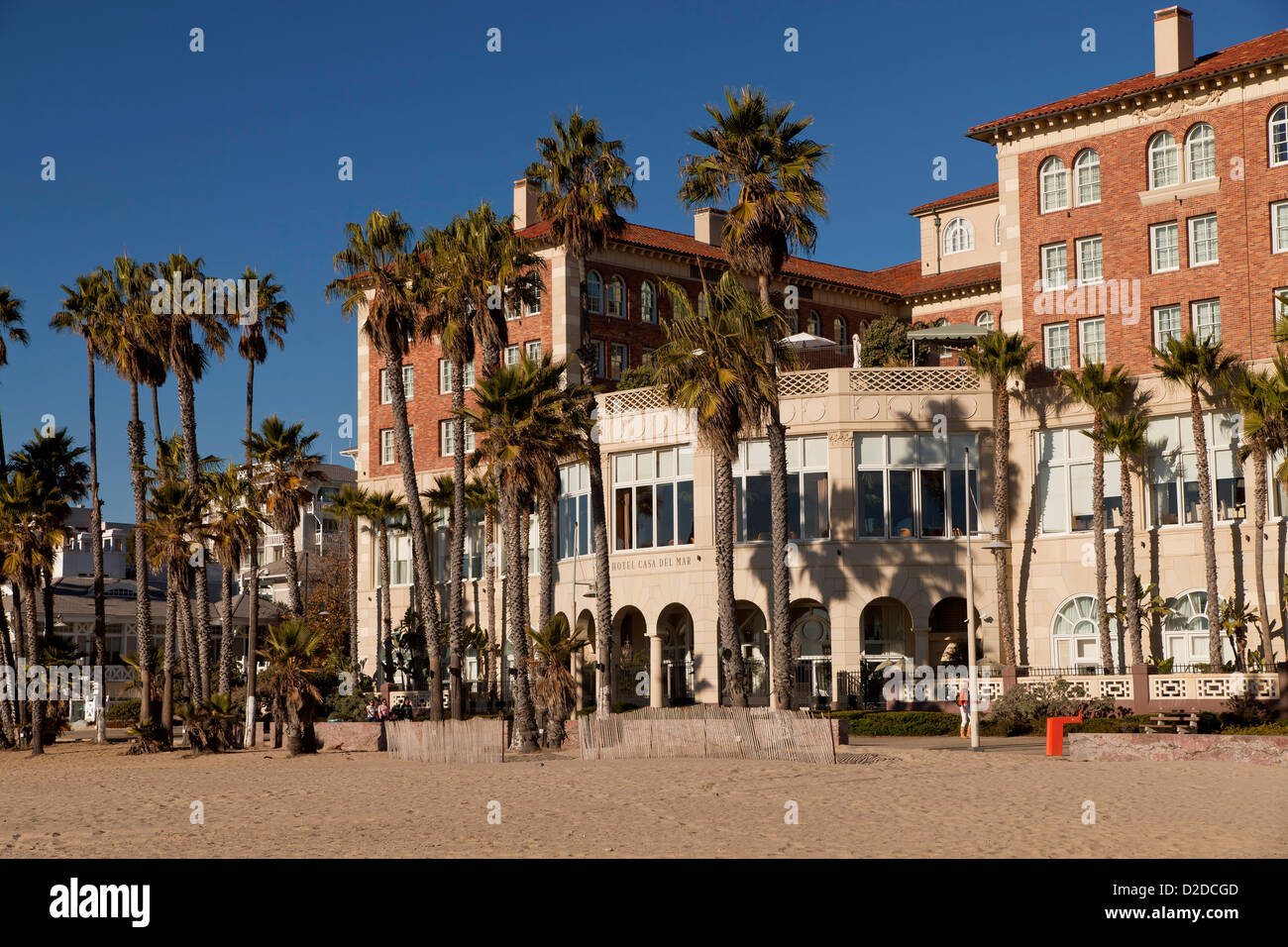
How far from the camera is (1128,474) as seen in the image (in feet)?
153

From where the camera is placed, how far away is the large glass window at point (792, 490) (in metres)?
49.8

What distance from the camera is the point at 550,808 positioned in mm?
24531

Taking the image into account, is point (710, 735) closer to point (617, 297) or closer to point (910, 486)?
point (910, 486)

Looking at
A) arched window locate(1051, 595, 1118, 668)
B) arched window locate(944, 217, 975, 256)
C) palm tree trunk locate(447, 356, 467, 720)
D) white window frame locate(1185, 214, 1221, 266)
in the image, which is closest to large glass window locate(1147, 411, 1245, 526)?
arched window locate(1051, 595, 1118, 668)

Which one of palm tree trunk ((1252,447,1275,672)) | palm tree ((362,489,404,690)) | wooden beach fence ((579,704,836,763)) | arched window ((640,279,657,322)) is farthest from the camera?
palm tree ((362,489,404,690))

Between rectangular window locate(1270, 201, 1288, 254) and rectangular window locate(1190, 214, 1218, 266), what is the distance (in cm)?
183

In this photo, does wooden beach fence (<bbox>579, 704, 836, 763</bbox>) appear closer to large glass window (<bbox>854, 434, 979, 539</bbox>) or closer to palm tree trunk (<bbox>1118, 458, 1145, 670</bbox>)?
palm tree trunk (<bbox>1118, 458, 1145, 670</bbox>)

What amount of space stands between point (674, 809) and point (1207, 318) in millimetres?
30916

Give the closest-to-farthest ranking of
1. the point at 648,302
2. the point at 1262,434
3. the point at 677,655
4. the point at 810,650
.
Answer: the point at 1262,434 → the point at 810,650 → the point at 677,655 → the point at 648,302

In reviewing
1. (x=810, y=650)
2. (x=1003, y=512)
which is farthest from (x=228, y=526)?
(x=1003, y=512)

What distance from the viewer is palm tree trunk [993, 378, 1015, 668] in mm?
48312
